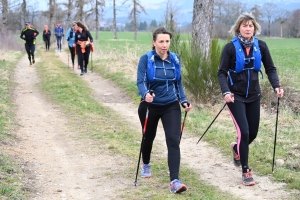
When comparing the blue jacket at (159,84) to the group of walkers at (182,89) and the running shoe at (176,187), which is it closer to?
the group of walkers at (182,89)

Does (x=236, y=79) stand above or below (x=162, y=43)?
below

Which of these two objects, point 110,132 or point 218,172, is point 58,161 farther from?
point 218,172

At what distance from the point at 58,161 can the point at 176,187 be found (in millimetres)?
2202

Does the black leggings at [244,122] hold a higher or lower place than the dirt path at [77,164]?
higher

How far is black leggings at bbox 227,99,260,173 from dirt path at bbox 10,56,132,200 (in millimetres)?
1576

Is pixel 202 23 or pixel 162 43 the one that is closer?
pixel 162 43

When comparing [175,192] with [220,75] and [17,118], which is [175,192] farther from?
[17,118]

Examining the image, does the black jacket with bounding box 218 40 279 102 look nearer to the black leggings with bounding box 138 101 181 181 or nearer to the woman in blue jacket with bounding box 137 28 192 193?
the woman in blue jacket with bounding box 137 28 192 193

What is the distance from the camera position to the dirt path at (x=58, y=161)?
5.34 meters

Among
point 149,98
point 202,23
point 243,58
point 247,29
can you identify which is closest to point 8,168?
point 149,98

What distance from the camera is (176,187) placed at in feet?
16.7

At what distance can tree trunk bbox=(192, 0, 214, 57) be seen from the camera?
35.9 feet

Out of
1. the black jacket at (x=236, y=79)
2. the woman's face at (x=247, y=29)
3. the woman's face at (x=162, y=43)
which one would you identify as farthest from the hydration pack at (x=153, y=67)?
the woman's face at (x=247, y=29)

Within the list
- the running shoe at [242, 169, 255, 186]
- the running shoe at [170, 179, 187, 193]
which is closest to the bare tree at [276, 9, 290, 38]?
the running shoe at [242, 169, 255, 186]
